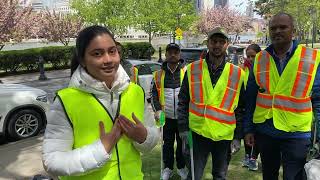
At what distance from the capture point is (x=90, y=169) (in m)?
1.89

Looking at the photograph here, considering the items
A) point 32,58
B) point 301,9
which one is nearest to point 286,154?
point 32,58

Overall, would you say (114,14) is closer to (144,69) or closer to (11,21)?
(11,21)

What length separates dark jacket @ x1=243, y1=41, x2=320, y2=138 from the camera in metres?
3.23

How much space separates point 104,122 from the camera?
198 centimetres

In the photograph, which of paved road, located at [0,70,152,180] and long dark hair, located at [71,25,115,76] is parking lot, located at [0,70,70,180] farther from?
long dark hair, located at [71,25,115,76]

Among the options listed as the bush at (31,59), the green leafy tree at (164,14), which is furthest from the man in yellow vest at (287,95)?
the green leafy tree at (164,14)

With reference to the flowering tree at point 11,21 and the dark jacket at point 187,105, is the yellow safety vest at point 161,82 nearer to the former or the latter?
the dark jacket at point 187,105

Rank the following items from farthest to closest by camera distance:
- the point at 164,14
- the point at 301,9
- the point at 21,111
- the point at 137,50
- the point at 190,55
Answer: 1. the point at 301,9
2. the point at 164,14
3. the point at 137,50
4. the point at 190,55
5. the point at 21,111

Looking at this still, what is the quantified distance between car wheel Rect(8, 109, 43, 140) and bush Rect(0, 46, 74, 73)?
1228 centimetres

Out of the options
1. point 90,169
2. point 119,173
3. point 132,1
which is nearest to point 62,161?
point 90,169

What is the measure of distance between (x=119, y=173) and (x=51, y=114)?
473 mm

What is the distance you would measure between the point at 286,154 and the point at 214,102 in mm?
771

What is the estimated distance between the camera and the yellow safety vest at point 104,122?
193cm

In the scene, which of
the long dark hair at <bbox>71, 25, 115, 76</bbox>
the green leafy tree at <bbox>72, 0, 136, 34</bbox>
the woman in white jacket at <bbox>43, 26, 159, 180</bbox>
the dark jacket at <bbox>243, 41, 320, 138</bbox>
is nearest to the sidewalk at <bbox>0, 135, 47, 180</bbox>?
the dark jacket at <bbox>243, 41, 320, 138</bbox>
